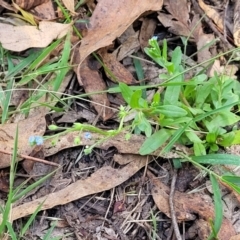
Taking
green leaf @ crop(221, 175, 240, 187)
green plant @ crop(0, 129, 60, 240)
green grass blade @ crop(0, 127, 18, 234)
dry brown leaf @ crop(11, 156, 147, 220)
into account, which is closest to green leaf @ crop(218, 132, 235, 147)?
green leaf @ crop(221, 175, 240, 187)

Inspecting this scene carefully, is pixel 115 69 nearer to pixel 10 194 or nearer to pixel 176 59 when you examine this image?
pixel 176 59

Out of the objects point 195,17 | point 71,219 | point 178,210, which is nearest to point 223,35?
point 195,17

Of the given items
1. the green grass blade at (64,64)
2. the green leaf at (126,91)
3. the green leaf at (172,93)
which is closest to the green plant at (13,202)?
the green grass blade at (64,64)

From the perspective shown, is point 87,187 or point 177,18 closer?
point 87,187

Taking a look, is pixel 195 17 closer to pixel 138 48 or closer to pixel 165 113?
pixel 138 48

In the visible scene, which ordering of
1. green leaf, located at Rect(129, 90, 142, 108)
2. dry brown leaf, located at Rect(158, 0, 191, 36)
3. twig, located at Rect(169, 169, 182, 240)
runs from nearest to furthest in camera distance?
green leaf, located at Rect(129, 90, 142, 108) < twig, located at Rect(169, 169, 182, 240) < dry brown leaf, located at Rect(158, 0, 191, 36)

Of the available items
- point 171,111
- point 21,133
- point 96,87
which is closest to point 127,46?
point 96,87

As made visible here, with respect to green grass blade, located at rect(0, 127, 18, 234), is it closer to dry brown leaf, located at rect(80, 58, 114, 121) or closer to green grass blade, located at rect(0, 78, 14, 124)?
green grass blade, located at rect(0, 78, 14, 124)
